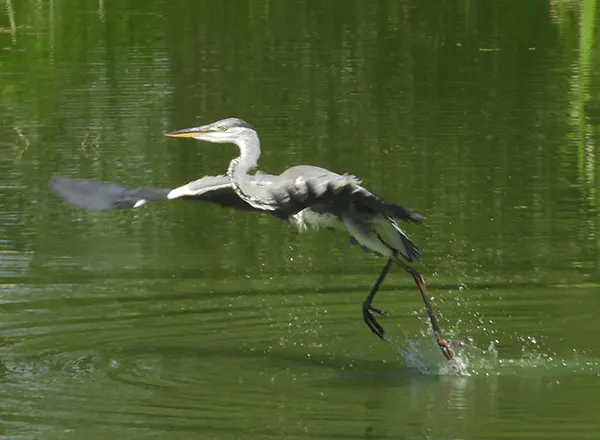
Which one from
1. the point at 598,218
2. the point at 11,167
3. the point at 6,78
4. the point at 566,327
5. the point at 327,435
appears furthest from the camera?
the point at 6,78

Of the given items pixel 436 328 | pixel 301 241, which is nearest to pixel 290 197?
pixel 436 328

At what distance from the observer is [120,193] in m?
8.30

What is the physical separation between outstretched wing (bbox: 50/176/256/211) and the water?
89 cm

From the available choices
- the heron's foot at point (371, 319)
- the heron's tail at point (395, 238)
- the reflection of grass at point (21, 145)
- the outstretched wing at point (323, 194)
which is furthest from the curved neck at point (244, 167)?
the reflection of grass at point (21, 145)

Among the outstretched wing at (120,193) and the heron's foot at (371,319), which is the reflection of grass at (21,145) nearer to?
the outstretched wing at (120,193)

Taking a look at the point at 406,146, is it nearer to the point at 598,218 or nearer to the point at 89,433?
the point at 598,218

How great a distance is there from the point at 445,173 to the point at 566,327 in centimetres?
384

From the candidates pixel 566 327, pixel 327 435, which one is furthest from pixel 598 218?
pixel 327 435

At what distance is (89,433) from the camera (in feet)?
23.7

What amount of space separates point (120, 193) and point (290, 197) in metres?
0.90

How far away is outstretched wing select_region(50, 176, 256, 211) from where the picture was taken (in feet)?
26.8

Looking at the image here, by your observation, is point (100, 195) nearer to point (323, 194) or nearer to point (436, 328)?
point (323, 194)

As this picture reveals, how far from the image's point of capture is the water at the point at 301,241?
25.4ft

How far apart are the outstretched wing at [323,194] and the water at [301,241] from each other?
857 millimetres
